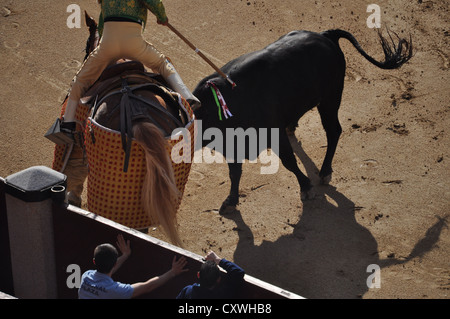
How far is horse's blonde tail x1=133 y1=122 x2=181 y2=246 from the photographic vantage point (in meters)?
4.11

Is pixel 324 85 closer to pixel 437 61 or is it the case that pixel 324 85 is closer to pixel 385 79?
pixel 385 79

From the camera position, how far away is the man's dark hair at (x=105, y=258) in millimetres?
3607

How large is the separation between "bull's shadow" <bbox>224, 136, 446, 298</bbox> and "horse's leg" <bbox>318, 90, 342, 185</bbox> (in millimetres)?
369

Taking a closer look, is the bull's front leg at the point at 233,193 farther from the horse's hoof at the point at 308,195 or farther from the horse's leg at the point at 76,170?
the horse's leg at the point at 76,170

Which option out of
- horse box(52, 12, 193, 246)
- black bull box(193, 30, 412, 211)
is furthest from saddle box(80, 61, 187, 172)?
black bull box(193, 30, 412, 211)

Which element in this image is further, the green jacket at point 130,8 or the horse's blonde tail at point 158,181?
the green jacket at point 130,8

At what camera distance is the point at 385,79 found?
7621mm

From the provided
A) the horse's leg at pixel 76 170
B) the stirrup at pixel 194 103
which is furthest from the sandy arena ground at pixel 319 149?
the horse's leg at pixel 76 170

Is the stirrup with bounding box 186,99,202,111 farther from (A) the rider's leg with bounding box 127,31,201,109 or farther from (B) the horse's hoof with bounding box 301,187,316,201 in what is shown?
(B) the horse's hoof with bounding box 301,187,316,201

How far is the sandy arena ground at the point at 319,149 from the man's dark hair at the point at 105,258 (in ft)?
5.68
